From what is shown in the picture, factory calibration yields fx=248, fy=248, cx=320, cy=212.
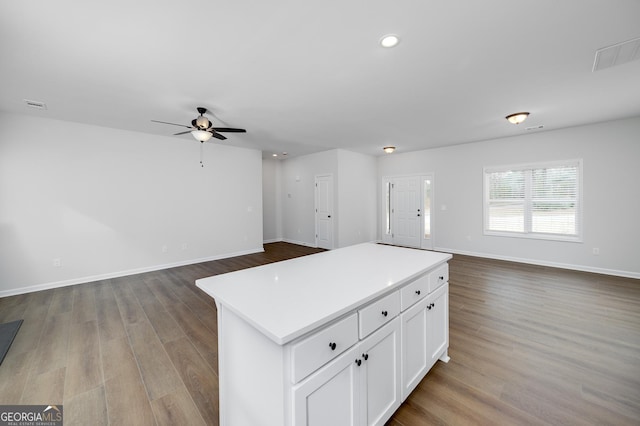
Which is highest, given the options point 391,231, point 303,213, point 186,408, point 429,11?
point 429,11

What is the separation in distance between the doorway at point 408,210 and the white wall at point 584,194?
25cm

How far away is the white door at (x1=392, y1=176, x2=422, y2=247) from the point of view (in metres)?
6.90

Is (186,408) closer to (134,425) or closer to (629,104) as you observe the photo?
(134,425)

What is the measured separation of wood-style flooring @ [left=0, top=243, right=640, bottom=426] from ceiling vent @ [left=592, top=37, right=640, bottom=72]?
268 centimetres

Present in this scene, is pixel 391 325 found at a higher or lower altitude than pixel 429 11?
lower

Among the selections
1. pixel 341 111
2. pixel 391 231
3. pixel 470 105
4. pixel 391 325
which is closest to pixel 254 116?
pixel 341 111

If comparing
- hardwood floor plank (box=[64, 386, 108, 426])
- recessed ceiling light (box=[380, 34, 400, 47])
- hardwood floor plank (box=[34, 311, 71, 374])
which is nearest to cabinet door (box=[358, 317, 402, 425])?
hardwood floor plank (box=[64, 386, 108, 426])

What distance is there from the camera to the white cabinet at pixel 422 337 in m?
1.62

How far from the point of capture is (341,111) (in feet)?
12.4

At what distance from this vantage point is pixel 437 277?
198cm

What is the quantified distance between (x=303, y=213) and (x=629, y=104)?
6.58 m

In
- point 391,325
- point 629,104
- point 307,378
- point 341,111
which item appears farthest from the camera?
point 341,111

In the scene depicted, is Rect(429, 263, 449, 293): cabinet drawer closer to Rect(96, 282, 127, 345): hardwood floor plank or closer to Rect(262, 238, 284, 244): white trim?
Rect(96, 282, 127, 345): hardwood floor plank

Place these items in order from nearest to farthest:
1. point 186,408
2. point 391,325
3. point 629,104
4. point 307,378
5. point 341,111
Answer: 1. point 307,378
2. point 391,325
3. point 186,408
4. point 629,104
5. point 341,111
